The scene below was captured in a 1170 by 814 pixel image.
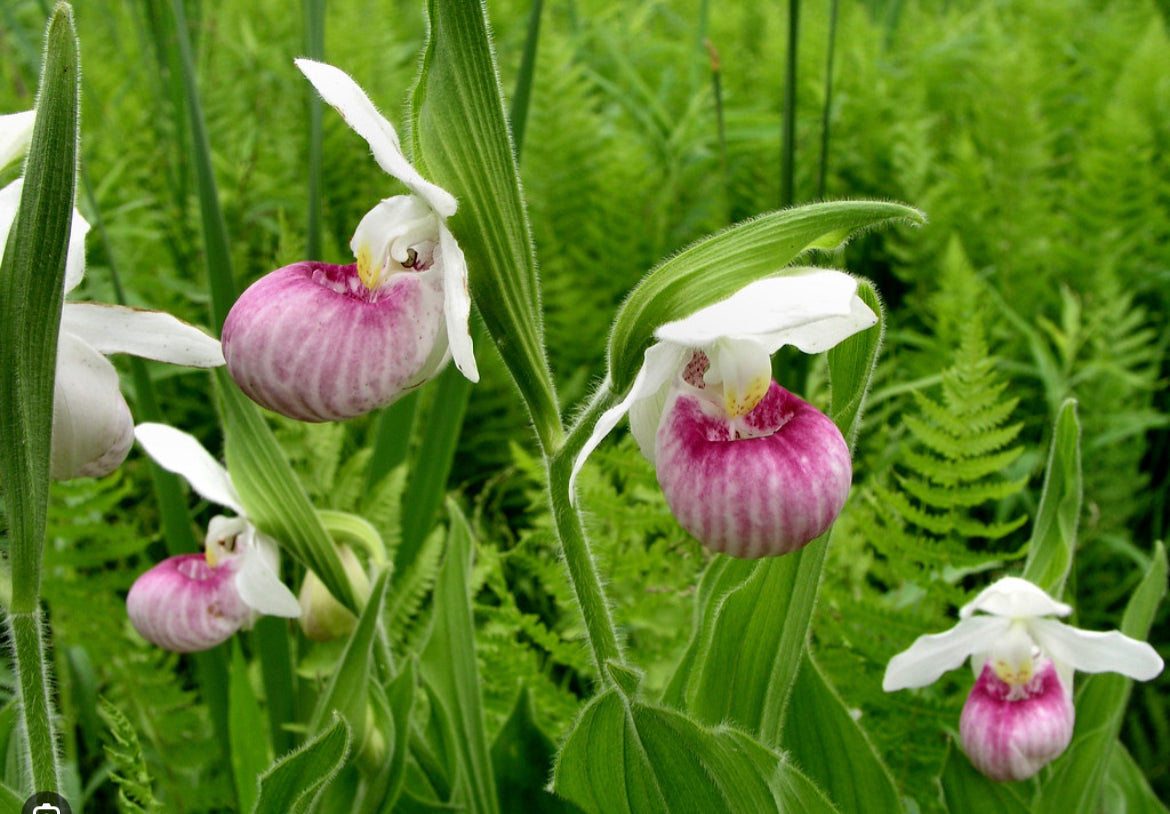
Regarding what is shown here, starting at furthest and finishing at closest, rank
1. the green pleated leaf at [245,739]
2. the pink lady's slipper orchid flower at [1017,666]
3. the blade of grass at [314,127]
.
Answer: the blade of grass at [314,127]
the green pleated leaf at [245,739]
the pink lady's slipper orchid flower at [1017,666]

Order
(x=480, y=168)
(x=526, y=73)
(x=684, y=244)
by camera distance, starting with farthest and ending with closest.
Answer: (x=684, y=244) < (x=526, y=73) < (x=480, y=168)

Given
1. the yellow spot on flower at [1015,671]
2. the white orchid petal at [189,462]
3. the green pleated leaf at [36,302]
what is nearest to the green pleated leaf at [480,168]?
the green pleated leaf at [36,302]

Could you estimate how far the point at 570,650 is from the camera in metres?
1.31

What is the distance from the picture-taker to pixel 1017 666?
121 cm

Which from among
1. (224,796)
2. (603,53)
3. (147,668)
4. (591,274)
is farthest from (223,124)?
(224,796)

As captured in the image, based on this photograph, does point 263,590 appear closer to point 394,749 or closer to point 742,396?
point 394,749

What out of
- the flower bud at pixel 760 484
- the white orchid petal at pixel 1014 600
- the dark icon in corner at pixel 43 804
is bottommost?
the white orchid petal at pixel 1014 600

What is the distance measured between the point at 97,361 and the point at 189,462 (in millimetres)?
267

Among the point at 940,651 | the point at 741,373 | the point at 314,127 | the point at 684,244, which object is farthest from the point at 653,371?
the point at 684,244

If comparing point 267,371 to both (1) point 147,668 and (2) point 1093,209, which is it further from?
(2) point 1093,209

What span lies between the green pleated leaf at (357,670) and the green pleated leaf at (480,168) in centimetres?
29

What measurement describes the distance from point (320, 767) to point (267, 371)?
0.35m

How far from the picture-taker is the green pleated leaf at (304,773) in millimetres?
847

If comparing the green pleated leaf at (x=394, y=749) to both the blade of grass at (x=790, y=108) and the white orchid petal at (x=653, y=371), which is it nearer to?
the white orchid petal at (x=653, y=371)
